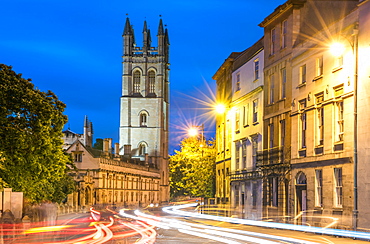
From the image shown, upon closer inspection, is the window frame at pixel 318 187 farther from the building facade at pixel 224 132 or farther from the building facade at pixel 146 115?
the building facade at pixel 146 115

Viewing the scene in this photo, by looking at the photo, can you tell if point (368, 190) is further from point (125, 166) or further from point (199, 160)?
point (125, 166)

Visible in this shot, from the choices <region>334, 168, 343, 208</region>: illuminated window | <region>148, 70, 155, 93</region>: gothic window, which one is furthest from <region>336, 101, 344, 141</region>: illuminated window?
<region>148, 70, 155, 93</region>: gothic window

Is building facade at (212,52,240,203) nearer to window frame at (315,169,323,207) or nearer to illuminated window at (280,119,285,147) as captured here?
illuminated window at (280,119,285,147)

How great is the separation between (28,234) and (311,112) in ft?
54.7

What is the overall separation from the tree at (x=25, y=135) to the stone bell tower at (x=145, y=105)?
4299 inches

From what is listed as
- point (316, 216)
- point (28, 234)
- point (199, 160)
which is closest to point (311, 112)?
point (316, 216)

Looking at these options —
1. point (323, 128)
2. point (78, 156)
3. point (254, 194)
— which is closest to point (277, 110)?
point (323, 128)

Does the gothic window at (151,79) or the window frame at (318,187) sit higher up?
the gothic window at (151,79)

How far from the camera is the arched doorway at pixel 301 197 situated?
114ft

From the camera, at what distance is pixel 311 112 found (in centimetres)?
3397

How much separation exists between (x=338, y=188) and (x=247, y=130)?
1691 cm

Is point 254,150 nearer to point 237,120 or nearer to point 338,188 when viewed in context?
point 237,120

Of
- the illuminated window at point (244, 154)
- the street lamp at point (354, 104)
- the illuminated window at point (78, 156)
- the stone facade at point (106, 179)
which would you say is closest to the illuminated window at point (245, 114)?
the illuminated window at point (244, 154)

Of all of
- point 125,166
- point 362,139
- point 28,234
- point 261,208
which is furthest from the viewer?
point 125,166
